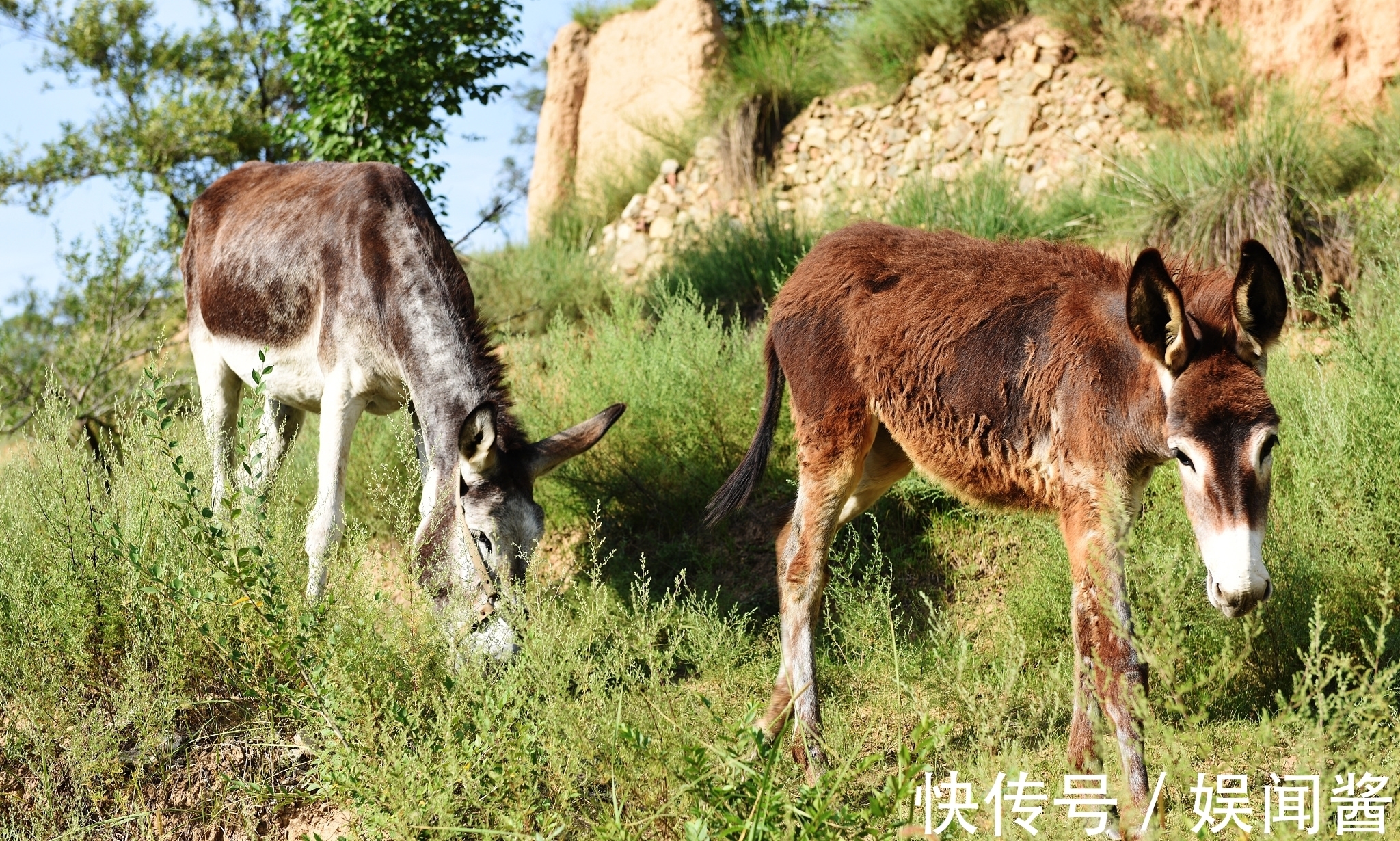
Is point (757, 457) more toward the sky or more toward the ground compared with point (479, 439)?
more toward the ground

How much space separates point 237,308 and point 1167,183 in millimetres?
6015

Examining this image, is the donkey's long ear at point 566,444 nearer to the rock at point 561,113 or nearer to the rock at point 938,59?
the rock at point 938,59

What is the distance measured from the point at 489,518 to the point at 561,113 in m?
11.2

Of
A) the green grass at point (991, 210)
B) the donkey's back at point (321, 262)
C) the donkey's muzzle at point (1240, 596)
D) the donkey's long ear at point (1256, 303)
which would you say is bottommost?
the green grass at point (991, 210)

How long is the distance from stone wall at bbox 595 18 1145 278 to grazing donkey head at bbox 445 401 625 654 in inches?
198

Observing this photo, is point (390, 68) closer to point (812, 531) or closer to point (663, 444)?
point (663, 444)

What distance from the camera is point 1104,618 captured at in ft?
11.4

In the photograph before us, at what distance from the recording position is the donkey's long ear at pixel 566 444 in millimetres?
4668

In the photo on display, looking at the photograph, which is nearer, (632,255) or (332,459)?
(332,459)

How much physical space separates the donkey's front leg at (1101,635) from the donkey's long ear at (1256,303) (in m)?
0.65

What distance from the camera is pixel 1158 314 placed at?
3.33 meters

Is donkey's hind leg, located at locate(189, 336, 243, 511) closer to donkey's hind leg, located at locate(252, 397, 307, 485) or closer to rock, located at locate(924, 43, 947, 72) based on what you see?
donkey's hind leg, located at locate(252, 397, 307, 485)

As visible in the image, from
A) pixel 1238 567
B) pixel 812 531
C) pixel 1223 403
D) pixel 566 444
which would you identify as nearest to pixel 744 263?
pixel 566 444

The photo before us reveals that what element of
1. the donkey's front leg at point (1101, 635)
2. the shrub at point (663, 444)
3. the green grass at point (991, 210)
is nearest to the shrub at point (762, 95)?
the green grass at point (991, 210)
